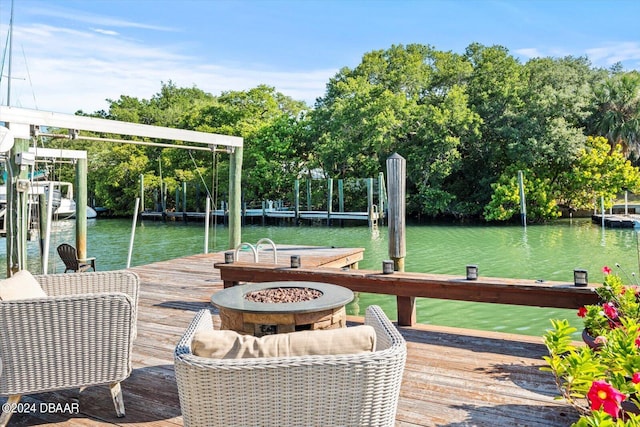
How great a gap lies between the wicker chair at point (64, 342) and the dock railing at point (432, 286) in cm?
209

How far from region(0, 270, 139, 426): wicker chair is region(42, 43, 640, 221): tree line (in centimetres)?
2097

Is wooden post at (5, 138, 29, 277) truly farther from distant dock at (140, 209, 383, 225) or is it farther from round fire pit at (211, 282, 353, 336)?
distant dock at (140, 209, 383, 225)

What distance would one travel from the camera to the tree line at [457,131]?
842 inches

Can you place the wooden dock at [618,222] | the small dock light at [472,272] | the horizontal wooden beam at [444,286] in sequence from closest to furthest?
the horizontal wooden beam at [444,286] < the small dock light at [472,272] < the wooden dock at [618,222]

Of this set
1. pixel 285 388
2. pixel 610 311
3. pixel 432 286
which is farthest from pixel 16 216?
pixel 610 311

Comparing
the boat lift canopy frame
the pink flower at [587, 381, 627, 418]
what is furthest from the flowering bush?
the boat lift canopy frame

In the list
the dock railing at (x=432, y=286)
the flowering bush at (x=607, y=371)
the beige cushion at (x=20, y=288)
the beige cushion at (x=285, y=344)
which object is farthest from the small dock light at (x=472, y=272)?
the beige cushion at (x=20, y=288)

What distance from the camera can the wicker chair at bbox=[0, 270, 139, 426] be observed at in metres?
2.29

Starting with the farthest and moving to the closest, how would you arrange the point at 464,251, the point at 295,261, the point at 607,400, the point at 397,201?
the point at 464,251, the point at 397,201, the point at 295,261, the point at 607,400

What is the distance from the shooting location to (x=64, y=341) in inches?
92.9

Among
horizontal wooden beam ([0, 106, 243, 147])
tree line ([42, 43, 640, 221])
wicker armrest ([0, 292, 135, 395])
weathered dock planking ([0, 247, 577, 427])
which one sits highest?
tree line ([42, 43, 640, 221])

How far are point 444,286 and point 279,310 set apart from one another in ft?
5.95

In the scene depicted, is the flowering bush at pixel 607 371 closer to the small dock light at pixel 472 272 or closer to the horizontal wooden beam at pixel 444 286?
the horizontal wooden beam at pixel 444 286

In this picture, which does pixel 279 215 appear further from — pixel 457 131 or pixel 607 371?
pixel 607 371
